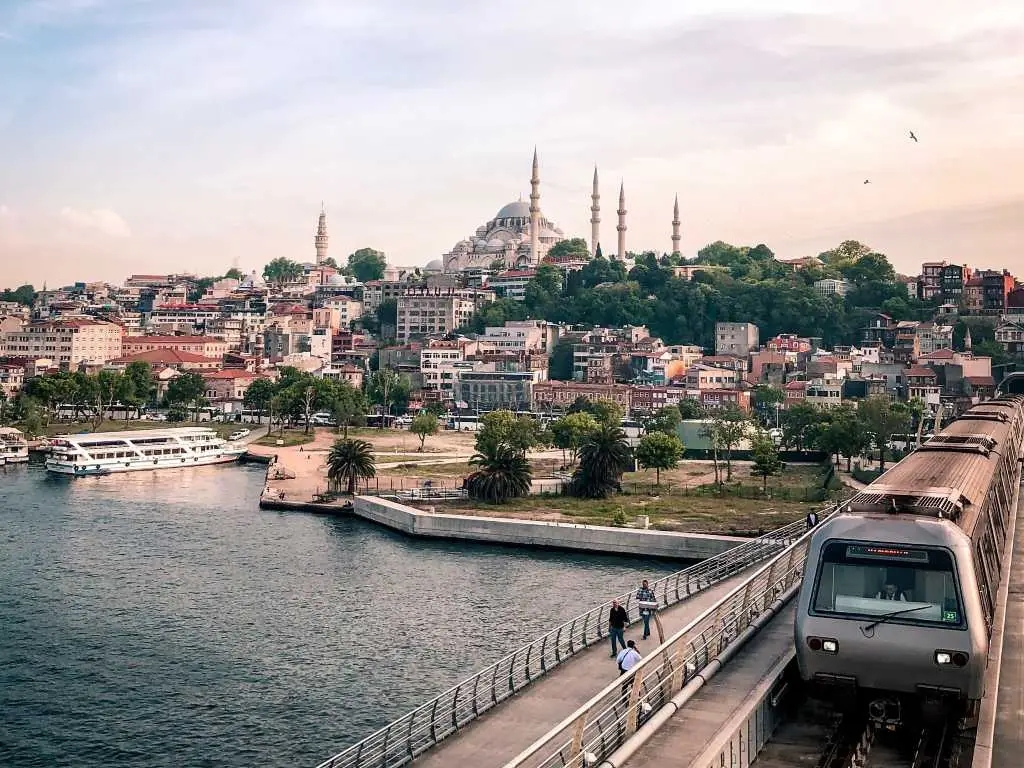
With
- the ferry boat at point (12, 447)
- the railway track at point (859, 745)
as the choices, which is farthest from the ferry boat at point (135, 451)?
the railway track at point (859, 745)

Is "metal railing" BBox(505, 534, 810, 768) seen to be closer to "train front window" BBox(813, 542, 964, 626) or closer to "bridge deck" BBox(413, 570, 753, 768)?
"bridge deck" BBox(413, 570, 753, 768)

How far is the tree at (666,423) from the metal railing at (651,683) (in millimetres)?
45033

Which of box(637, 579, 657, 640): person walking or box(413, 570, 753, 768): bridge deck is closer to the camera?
box(413, 570, 753, 768): bridge deck

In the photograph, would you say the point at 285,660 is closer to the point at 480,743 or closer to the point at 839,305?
the point at 480,743

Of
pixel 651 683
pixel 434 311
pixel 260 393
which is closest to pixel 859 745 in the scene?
pixel 651 683

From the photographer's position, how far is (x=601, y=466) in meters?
43.2

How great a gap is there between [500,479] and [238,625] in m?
17.9

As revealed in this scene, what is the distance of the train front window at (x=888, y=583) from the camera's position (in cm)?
957

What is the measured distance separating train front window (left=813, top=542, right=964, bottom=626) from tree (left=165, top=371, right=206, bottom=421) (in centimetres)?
7504

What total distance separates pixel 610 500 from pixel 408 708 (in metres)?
24.5

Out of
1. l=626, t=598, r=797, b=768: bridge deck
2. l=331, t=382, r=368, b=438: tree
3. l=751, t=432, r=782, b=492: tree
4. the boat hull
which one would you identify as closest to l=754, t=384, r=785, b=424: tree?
l=331, t=382, r=368, b=438: tree

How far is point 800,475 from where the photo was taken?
51625 mm

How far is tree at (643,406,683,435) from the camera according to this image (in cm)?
6103

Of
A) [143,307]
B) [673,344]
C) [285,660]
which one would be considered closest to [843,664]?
[285,660]
